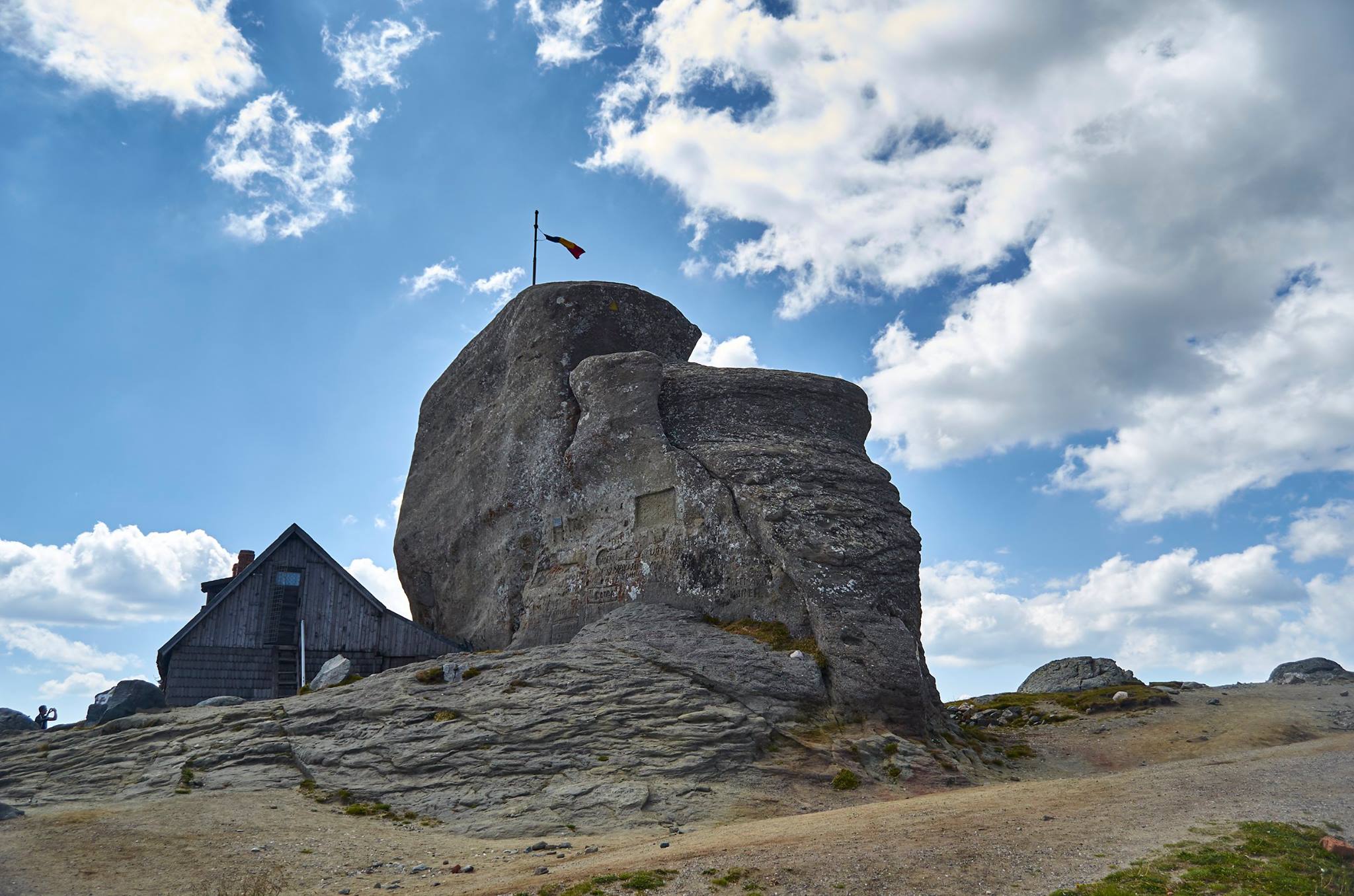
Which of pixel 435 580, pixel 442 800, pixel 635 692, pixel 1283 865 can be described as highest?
pixel 435 580

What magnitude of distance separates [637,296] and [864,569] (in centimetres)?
1407

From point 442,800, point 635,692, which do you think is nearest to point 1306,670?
point 635,692

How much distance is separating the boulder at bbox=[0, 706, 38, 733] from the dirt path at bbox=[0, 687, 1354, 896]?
10.7m

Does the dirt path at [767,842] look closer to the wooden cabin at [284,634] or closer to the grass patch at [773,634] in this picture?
the grass patch at [773,634]

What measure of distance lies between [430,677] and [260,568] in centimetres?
1048

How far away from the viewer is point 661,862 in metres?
13.1

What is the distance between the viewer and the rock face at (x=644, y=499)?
75.4 feet

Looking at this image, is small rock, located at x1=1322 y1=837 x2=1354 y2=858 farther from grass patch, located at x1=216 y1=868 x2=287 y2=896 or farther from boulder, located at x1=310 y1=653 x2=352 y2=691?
boulder, located at x1=310 y1=653 x2=352 y2=691

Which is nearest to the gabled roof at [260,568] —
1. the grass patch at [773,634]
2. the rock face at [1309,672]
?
the grass patch at [773,634]

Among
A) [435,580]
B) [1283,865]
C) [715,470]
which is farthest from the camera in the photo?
[435,580]

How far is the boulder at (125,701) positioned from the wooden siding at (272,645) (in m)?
2.80

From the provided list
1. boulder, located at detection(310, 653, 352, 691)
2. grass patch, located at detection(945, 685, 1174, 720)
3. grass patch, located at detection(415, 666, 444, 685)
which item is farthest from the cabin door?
grass patch, located at detection(945, 685, 1174, 720)

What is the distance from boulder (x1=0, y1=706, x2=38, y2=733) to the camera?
2575cm

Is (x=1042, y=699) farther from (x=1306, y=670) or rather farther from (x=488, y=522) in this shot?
(x=488, y=522)
